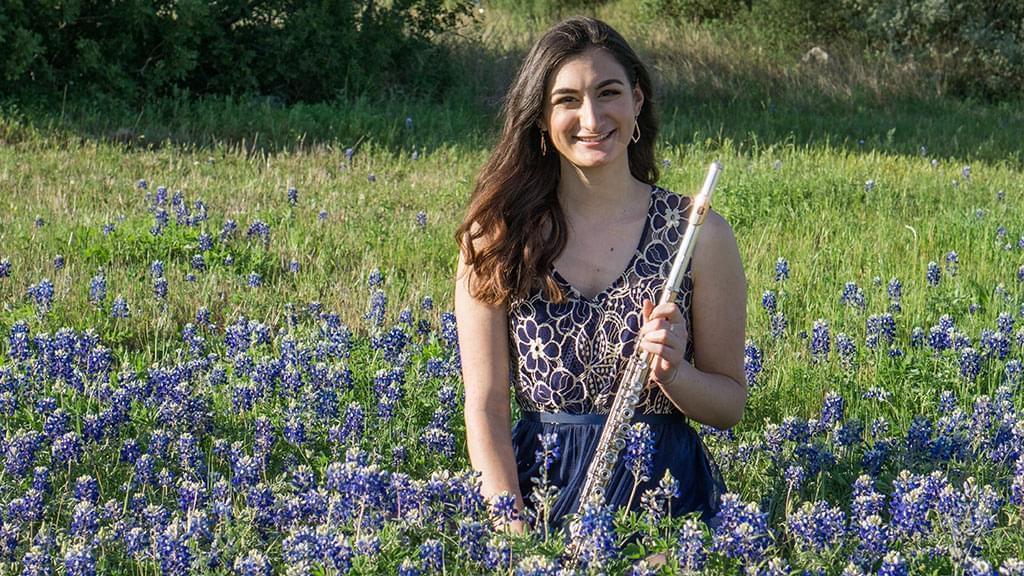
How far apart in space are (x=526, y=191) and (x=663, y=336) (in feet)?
2.36

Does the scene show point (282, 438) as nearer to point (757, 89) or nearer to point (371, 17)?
point (371, 17)

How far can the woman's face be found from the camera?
126 inches

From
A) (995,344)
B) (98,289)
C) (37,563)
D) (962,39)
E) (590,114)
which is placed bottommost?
(98,289)

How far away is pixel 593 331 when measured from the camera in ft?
10.8

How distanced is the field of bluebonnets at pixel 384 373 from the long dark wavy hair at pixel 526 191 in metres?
0.53

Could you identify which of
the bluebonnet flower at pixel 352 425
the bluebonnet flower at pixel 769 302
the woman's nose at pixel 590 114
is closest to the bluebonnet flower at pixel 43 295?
the bluebonnet flower at pixel 352 425

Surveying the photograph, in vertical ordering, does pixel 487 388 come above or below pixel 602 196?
below

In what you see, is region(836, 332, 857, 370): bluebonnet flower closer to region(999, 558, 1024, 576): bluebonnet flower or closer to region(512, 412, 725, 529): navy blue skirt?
region(512, 412, 725, 529): navy blue skirt

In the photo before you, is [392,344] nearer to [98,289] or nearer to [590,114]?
[590,114]

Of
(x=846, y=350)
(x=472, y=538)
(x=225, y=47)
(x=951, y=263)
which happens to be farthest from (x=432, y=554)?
(x=225, y=47)

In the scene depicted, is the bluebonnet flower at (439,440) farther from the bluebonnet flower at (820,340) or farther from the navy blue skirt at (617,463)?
the bluebonnet flower at (820,340)

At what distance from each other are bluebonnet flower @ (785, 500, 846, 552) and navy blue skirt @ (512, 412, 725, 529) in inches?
18.9

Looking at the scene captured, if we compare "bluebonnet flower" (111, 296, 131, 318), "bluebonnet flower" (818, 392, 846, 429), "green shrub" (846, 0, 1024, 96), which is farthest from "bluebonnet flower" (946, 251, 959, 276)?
"green shrub" (846, 0, 1024, 96)

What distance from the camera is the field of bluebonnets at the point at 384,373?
8.95 feet
